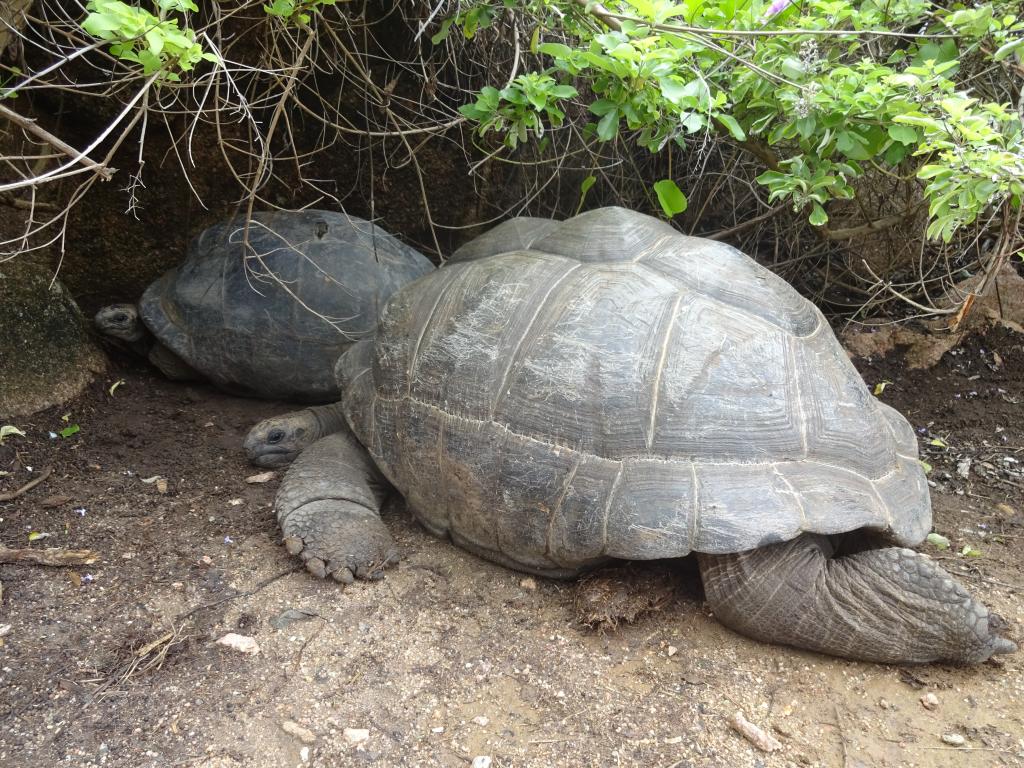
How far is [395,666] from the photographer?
239cm

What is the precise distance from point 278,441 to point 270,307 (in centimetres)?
94

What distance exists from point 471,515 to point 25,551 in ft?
5.14

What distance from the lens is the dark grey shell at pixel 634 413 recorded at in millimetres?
2328

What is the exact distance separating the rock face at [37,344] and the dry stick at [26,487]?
0.49m

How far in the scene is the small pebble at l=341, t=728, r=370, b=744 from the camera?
83.0 inches

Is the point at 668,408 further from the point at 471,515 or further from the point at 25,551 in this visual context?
the point at 25,551

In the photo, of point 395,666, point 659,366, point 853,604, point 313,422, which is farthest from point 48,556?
point 853,604

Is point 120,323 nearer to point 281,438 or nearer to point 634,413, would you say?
point 281,438

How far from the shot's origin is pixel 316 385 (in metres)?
4.05

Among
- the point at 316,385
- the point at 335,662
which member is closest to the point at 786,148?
the point at 316,385

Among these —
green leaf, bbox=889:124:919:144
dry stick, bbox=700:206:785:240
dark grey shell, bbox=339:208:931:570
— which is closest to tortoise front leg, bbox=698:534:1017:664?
dark grey shell, bbox=339:208:931:570

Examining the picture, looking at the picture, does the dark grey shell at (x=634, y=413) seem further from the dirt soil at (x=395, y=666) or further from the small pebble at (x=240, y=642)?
the small pebble at (x=240, y=642)

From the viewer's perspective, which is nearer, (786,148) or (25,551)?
(25,551)

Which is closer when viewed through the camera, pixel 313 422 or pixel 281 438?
pixel 281 438
